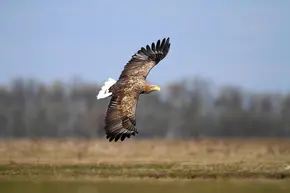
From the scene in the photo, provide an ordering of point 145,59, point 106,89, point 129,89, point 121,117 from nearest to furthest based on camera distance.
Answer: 1. point 121,117
2. point 129,89
3. point 106,89
4. point 145,59

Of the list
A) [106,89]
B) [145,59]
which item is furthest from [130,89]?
[145,59]

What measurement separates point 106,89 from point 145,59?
1856mm

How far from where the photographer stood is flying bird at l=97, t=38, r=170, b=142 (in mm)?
22328

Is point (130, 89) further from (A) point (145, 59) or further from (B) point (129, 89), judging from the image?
(A) point (145, 59)

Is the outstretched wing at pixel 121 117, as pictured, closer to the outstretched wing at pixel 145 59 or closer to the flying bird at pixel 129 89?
the flying bird at pixel 129 89

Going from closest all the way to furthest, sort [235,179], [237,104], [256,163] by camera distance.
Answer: [235,179], [256,163], [237,104]

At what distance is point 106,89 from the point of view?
80.9ft

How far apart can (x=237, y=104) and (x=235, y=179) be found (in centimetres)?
12104

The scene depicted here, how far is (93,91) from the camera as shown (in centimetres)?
13388

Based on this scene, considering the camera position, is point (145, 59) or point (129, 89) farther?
point (145, 59)

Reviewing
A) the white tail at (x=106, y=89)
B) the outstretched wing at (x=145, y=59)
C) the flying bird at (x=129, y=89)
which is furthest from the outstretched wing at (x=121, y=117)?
the outstretched wing at (x=145, y=59)

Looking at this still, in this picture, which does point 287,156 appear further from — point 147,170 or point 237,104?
point 237,104

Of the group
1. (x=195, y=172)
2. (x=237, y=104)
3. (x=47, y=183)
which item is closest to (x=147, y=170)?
(x=195, y=172)

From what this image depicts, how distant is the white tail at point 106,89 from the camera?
24216 mm
